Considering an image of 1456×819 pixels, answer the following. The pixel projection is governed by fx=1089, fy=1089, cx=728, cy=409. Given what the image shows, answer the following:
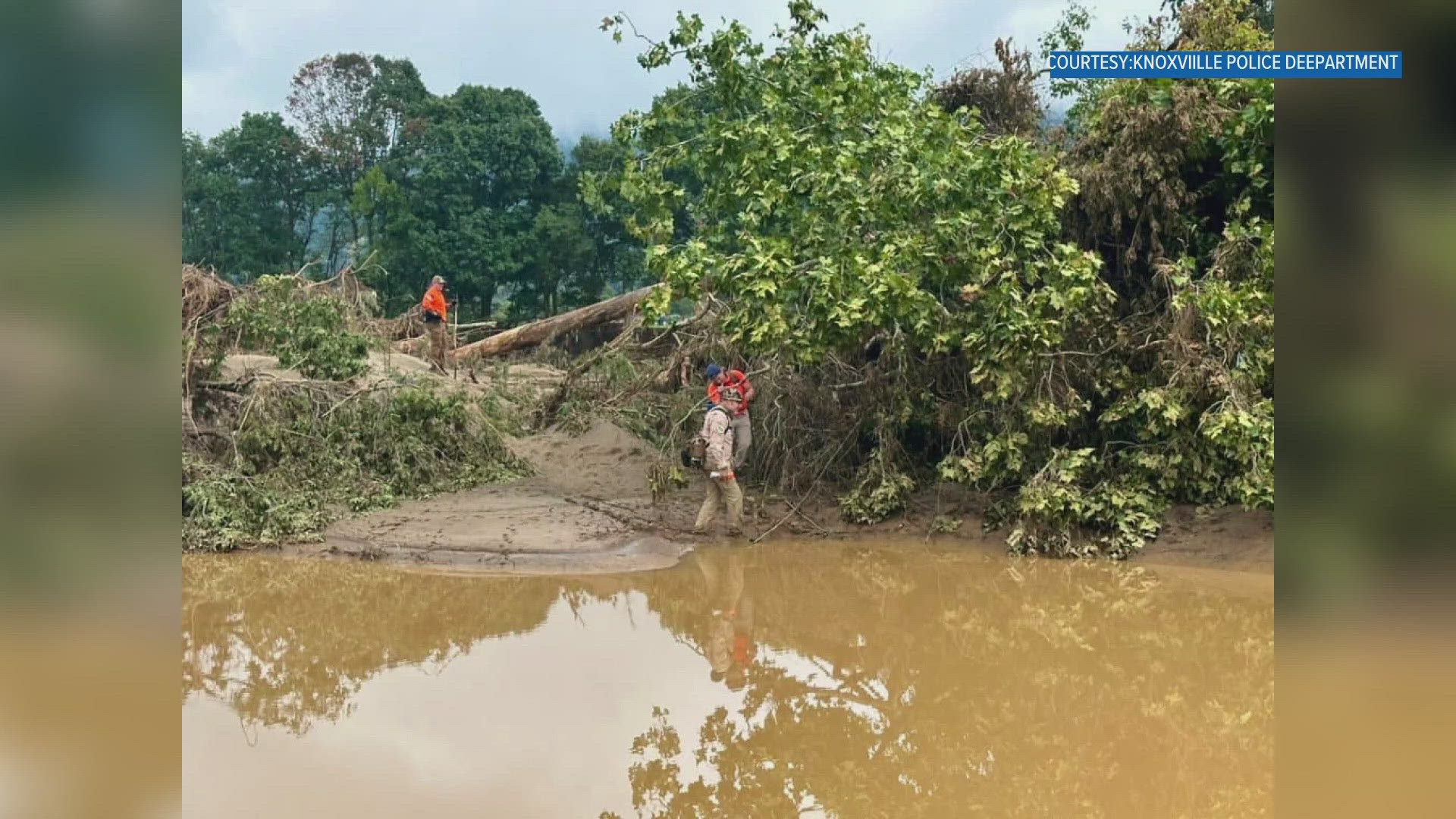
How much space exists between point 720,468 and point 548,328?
9120 millimetres

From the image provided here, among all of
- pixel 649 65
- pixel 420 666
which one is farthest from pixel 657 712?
pixel 649 65

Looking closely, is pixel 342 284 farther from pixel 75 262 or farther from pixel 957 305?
pixel 75 262

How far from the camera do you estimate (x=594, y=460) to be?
14.0 metres

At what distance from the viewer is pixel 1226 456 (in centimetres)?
1007

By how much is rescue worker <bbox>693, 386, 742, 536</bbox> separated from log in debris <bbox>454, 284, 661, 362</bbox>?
6574mm

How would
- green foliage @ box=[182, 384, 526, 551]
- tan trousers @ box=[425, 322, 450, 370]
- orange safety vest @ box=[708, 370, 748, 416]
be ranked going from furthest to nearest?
tan trousers @ box=[425, 322, 450, 370]
orange safety vest @ box=[708, 370, 748, 416]
green foliage @ box=[182, 384, 526, 551]

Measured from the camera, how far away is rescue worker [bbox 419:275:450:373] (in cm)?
1627

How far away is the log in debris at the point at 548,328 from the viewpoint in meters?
18.5

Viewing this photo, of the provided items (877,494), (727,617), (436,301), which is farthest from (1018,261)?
(436,301)

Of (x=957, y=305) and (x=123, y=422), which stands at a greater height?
(x=957, y=305)

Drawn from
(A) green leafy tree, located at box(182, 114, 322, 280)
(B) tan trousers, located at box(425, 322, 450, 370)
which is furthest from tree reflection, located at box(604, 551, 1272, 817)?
(A) green leafy tree, located at box(182, 114, 322, 280)

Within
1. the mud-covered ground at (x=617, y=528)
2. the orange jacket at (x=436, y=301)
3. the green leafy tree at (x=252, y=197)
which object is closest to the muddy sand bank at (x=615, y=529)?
the mud-covered ground at (x=617, y=528)

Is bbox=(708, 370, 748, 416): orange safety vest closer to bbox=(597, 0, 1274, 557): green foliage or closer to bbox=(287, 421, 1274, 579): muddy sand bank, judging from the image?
bbox=(597, 0, 1274, 557): green foliage

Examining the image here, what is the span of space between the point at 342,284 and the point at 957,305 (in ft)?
26.8
